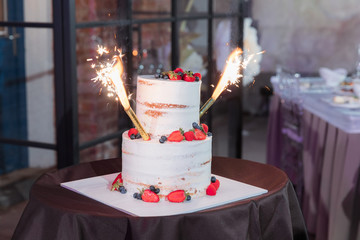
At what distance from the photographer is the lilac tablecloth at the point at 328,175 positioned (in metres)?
2.94

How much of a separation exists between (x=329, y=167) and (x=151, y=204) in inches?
66.0

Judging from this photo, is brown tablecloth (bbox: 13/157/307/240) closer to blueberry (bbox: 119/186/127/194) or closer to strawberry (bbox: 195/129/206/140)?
blueberry (bbox: 119/186/127/194)

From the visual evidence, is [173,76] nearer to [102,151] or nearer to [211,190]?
[211,190]

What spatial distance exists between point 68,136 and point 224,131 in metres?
3.37

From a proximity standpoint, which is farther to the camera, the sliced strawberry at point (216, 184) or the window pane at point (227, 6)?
the window pane at point (227, 6)

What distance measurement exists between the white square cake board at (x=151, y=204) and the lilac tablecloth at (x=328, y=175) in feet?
3.82

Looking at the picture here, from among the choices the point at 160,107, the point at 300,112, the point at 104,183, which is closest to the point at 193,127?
the point at 160,107

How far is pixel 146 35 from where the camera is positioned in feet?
11.5

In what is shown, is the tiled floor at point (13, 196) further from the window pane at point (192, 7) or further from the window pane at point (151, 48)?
the window pane at point (192, 7)

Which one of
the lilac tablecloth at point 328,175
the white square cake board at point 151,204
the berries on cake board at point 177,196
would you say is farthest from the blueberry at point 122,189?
the lilac tablecloth at point 328,175

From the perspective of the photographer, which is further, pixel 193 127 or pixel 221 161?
pixel 221 161

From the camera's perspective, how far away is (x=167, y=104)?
176cm

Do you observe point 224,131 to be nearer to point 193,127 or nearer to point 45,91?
point 45,91

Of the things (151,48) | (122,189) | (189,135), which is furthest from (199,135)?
(151,48)
